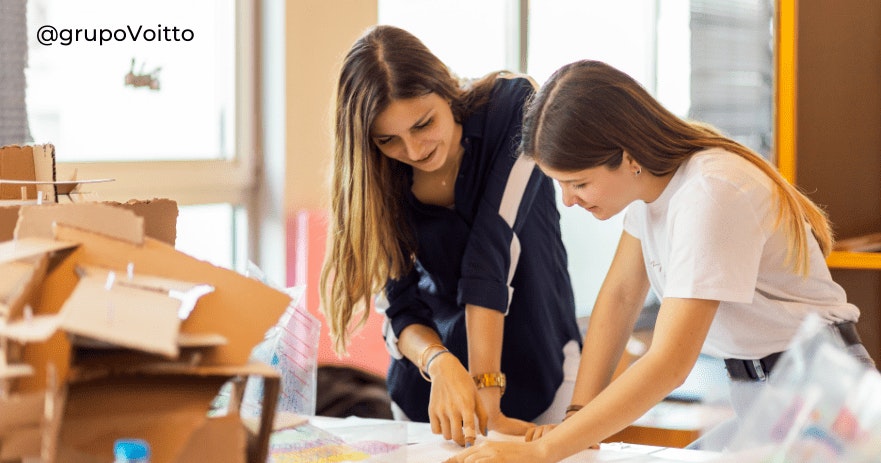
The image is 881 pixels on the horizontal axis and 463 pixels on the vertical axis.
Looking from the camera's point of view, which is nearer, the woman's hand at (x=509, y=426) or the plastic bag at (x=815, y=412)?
the plastic bag at (x=815, y=412)

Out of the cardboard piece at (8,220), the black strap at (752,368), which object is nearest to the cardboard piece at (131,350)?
the cardboard piece at (8,220)

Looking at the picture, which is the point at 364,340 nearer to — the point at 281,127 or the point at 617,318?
the point at 281,127

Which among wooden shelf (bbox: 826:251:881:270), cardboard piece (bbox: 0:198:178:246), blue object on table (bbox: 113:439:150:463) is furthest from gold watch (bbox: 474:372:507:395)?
wooden shelf (bbox: 826:251:881:270)

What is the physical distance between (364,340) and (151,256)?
200cm

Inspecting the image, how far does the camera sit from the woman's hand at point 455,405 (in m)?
1.42

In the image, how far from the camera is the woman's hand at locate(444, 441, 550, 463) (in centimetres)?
122

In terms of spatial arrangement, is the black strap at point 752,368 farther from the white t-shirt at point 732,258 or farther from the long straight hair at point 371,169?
the long straight hair at point 371,169

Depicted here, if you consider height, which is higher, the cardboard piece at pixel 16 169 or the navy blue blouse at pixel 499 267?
the cardboard piece at pixel 16 169

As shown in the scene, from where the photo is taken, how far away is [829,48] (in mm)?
2668

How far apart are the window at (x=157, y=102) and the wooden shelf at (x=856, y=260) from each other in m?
1.61

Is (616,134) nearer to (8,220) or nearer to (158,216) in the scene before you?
(158,216)

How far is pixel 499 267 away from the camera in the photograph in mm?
1596

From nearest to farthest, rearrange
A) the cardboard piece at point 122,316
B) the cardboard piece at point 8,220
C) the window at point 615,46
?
the cardboard piece at point 122,316 → the cardboard piece at point 8,220 → the window at point 615,46

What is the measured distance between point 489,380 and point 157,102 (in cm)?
143
